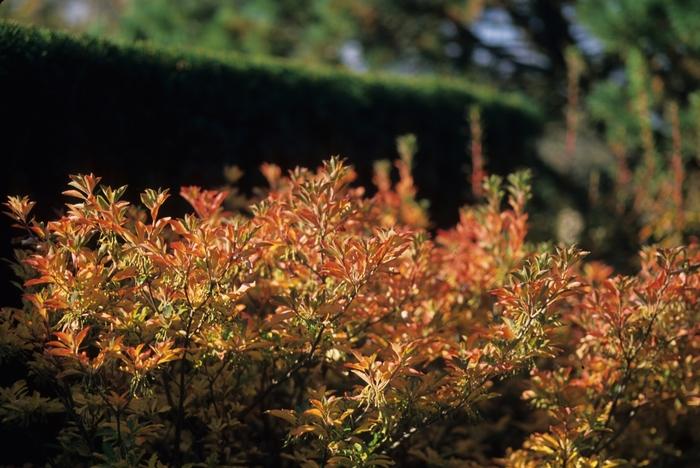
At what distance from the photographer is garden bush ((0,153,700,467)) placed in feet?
7.65

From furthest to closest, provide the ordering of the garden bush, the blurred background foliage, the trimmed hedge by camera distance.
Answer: the blurred background foliage → the trimmed hedge → the garden bush

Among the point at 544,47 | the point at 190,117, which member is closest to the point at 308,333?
the point at 190,117

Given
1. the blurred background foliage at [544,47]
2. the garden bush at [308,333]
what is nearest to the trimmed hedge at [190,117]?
the garden bush at [308,333]

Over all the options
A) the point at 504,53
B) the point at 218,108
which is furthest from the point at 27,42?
the point at 504,53

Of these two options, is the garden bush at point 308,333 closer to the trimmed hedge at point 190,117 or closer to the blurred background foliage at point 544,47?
the trimmed hedge at point 190,117

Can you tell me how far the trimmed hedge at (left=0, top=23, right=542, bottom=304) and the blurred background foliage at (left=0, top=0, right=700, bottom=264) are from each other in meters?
2.09

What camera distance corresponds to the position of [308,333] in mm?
2492

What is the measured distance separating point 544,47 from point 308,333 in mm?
10346

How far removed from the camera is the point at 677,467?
12.7 feet

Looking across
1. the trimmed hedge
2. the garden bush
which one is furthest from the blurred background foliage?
the garden bush

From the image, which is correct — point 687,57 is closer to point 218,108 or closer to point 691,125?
point 691,125

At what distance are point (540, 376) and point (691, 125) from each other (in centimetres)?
640

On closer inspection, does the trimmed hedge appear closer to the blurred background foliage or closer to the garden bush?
the garden bush

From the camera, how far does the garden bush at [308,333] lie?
233 cm
